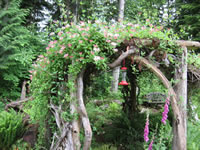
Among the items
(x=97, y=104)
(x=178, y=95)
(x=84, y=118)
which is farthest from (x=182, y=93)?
(x=97, y=104)

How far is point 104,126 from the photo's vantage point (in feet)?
16.0

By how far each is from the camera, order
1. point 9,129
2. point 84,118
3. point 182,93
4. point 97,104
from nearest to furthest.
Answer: point 84,118 → point 182,93 → point 9,129 → point 97,104

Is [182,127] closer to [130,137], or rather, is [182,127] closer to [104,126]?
[130,137]

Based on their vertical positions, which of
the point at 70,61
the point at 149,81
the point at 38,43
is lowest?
the point at 149,81

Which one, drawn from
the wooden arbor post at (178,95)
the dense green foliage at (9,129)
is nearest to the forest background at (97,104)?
the dense green foliage at (9,129)

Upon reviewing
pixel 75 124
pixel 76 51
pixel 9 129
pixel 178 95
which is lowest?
pixel 9 129

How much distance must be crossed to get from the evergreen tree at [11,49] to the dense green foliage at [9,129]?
3384mm

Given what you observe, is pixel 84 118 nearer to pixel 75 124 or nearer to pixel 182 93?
pixel 75 124

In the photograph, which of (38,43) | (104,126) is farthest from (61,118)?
(38,43)

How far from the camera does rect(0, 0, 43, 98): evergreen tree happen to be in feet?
23.1

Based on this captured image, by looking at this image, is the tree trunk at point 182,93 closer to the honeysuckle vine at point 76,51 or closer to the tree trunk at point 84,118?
the honeysuckle vine at point 76,51

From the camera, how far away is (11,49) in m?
7.39

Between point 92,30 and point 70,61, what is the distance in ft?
2.03

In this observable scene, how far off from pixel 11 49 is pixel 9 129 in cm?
484
